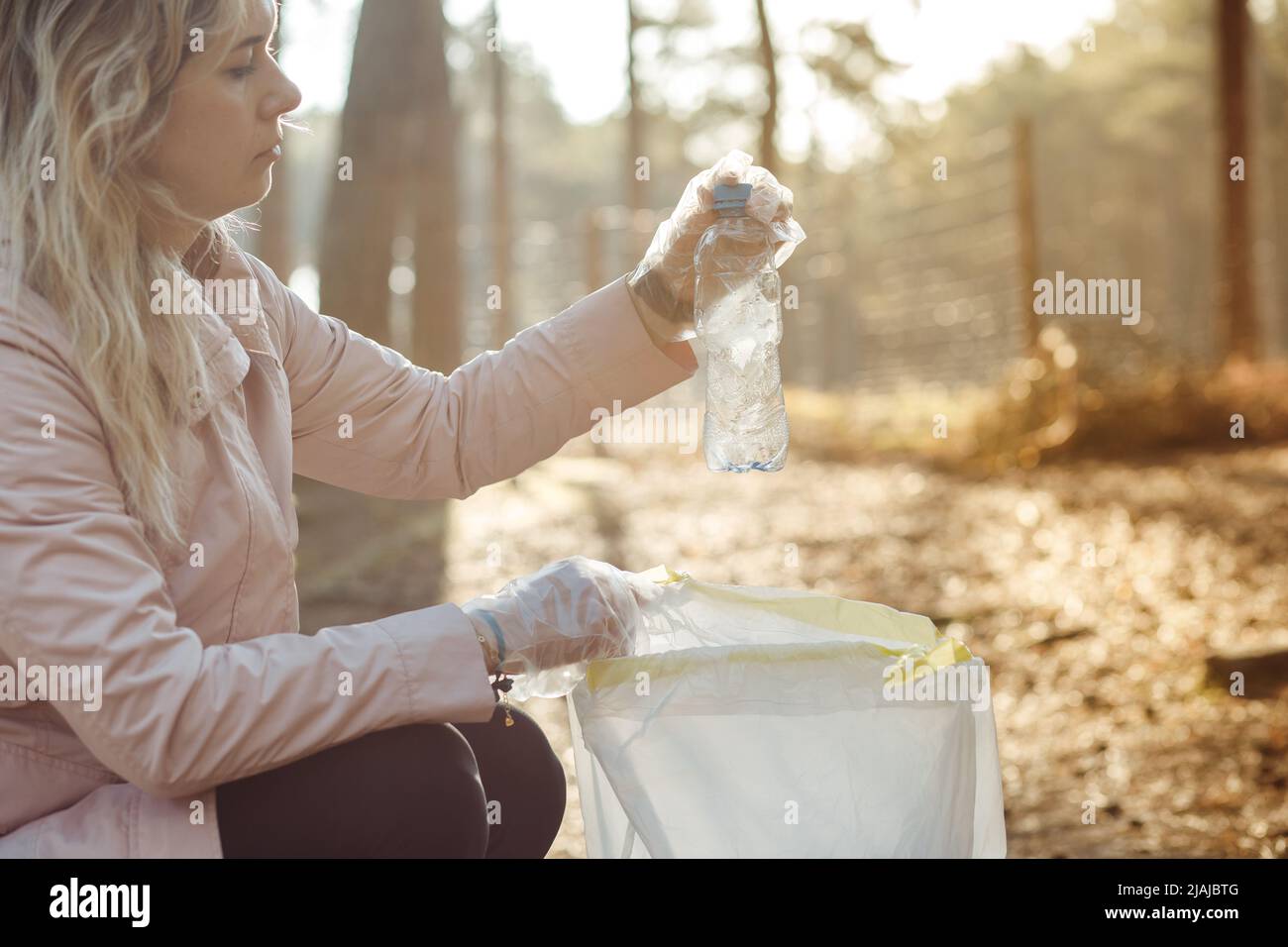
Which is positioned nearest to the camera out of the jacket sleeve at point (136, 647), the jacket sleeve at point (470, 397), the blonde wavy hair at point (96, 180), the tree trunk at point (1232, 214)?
the jacket sleeve at point (136, 647)

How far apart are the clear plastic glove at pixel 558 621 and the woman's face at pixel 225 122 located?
0.60 metres

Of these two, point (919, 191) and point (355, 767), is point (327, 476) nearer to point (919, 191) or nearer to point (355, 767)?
point (355, 767)

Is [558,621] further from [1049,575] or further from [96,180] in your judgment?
[1049,575]

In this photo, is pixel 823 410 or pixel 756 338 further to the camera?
pixel 823 410

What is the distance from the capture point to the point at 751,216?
73.5 inches

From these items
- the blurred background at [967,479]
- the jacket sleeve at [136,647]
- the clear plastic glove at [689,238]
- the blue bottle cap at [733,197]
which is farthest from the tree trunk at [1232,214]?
the jacket sleeve at [136,647]

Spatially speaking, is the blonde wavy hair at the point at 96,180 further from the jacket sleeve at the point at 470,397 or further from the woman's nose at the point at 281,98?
the jacket sleeve at the point at 470,397

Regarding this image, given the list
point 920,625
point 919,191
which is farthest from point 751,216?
point 919,191

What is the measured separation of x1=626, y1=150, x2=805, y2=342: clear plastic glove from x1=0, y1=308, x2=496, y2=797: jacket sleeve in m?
0.78

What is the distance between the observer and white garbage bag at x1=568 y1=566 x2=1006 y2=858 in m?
1.65

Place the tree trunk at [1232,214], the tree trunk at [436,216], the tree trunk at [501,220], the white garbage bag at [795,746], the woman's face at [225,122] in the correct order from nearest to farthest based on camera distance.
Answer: the woman's face at [225,122]
the white garbage bag at [795,746]
the tree trunk at [436,216]
the tree trunk at [1232,214]
the tree trunk at [501,220]

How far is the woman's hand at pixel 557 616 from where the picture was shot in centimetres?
156

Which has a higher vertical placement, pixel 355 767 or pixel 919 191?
pixel 919 191
